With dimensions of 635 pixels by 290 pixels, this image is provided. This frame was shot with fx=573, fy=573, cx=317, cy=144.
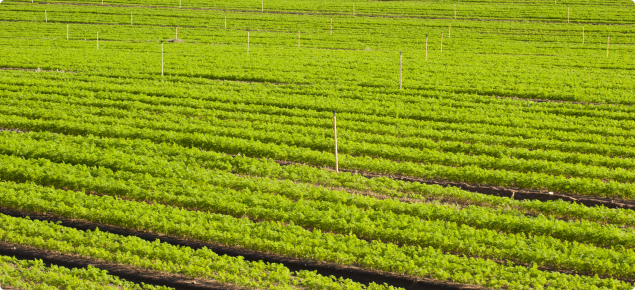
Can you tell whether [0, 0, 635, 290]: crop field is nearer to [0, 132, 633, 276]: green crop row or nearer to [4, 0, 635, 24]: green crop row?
[0, 132, 633, 276]: green crop row

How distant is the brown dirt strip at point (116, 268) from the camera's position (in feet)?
31.4

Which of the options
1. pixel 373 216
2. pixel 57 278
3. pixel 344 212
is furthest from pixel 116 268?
pixel 373 216

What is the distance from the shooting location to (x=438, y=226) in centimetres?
1105

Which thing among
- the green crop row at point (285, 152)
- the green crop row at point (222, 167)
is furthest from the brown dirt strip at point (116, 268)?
the green crop row at point (285, 152)

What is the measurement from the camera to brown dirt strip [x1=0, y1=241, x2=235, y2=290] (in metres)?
9.56

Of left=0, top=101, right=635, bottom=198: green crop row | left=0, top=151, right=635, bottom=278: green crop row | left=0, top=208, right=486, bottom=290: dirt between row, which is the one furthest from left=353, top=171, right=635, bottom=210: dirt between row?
left=0, top=208, right=486, bottom=290: dirt between row

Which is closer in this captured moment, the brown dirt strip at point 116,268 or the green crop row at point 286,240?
the green crop row at point 286,240

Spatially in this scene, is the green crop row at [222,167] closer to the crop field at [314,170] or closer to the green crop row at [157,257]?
the crop field at [314,170]

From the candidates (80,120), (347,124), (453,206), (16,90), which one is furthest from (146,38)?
(453,206)

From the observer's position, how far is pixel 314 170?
47.0 ft

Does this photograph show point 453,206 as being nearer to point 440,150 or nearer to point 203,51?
point 440,150

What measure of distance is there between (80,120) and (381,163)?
9.94 meters

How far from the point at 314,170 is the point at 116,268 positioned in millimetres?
5727

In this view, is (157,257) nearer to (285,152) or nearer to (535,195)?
(285,152)
